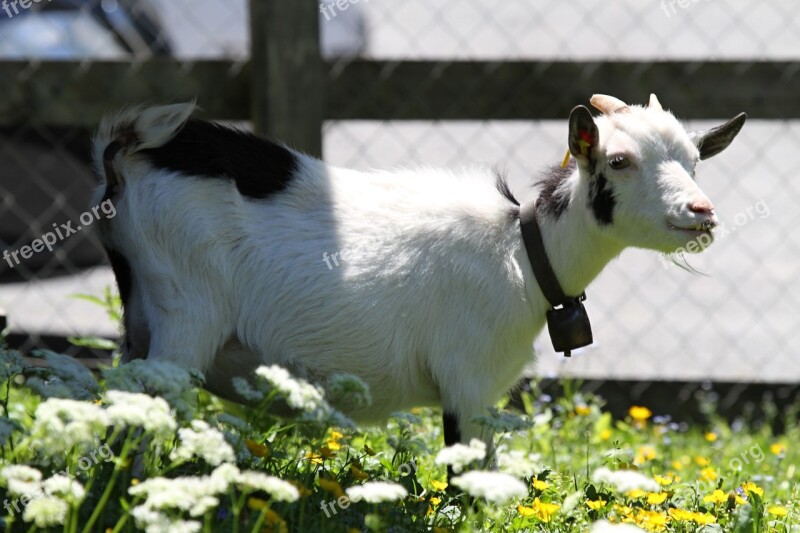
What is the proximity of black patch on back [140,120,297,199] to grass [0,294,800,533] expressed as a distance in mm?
645

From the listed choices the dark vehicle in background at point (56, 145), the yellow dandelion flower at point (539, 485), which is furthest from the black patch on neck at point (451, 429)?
the dark vehicle in background at point (56, 145)

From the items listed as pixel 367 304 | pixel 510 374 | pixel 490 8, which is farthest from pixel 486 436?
pixel 490 8

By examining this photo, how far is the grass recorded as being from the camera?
7.18 ft

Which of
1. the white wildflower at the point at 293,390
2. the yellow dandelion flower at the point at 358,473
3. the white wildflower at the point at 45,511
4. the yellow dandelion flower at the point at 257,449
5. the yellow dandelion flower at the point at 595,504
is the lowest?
Result: the white wildflower at the point at 45,511

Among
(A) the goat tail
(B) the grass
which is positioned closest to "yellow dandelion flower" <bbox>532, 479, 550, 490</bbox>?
(B) the grass

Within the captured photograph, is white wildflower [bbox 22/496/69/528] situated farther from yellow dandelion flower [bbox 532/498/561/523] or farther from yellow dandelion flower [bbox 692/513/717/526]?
yellow dandelion flower [bbox 692/513/717/526]

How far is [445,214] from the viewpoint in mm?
3340

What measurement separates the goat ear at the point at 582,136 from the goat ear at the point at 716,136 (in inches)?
15.0

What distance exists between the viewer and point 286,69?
434 centimetres

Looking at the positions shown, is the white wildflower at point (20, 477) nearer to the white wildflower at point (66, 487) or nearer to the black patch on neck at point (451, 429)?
the white wildflower at point (66, 487)

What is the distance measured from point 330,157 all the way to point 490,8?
5.79ft

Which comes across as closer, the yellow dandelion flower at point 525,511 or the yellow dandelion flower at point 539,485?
the yellow dandelion flower at point 525,511

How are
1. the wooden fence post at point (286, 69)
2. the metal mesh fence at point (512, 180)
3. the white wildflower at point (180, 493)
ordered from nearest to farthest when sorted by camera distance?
the white wildflower at point (180, 493)
the wooden fence post at point (286, 69)
the metal mesh fence at point (512, 180)

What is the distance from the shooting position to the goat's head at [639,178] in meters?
3.08
